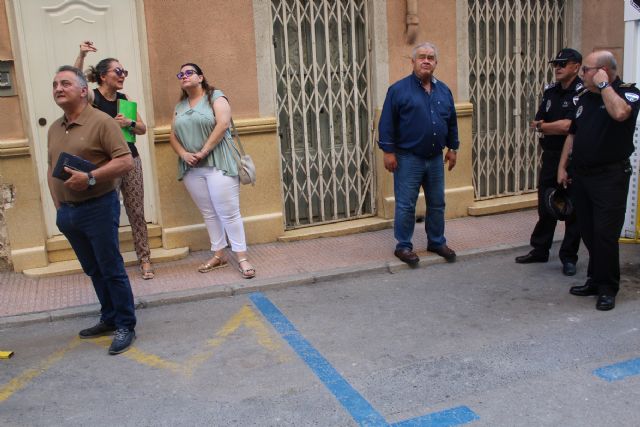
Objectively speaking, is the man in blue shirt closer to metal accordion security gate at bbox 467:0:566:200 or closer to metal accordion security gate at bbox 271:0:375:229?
metal accordion security gate at bbox 271:0:375:229

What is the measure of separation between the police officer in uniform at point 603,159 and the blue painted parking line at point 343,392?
210 cm

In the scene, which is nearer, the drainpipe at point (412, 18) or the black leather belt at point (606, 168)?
the black leather belt at point (606, 168)

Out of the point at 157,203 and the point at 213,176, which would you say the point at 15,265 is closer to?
the point at 157,203

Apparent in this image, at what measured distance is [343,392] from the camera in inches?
157

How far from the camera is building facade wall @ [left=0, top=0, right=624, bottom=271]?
244 inches

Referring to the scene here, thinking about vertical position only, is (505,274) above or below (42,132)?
below

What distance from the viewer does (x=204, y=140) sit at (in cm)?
592

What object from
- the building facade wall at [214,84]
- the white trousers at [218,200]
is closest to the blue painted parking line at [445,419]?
the white trousers at [218,200]

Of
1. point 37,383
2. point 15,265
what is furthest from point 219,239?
point 37,383

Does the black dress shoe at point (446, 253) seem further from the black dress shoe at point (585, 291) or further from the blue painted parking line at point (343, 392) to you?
the blue painted parking line at point (343, 392)

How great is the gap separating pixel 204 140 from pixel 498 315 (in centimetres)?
284

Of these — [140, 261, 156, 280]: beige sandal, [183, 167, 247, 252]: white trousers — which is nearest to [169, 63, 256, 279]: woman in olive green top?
[183, 167, 247, 252]: white trousers

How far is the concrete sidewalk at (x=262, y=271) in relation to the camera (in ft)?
18.4

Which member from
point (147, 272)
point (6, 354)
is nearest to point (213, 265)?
point (147, 272)
